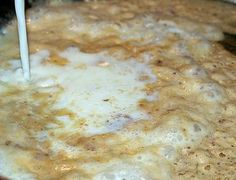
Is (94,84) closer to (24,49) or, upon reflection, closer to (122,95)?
(122,95)

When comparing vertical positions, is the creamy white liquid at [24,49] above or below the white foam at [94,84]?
above

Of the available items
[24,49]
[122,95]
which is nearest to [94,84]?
[122,95]

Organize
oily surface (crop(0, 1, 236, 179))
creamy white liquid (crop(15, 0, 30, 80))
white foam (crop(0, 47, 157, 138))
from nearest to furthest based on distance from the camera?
oily surface (crop(0, 1, 236, 179)), white foam (crop(0, 47, 157, 138)), creamy white liquid (crop(15, 0, 30, 80))

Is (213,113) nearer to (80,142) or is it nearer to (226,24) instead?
(80,142)

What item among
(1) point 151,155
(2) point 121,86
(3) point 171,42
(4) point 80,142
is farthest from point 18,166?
(3) point 171,42

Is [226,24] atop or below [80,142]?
atop

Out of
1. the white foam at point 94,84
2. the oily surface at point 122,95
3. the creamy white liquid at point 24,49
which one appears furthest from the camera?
the creamy white liquid at point 24,49

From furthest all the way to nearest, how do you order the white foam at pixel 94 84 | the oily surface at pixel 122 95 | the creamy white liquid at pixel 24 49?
the creamy white liquid at pixel 24 49 → the white foam at pixel 94 84 → the oily surface at pixel 122 95

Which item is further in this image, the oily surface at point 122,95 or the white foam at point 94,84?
the white foam at point 94,84
